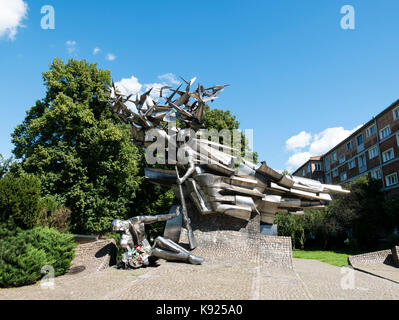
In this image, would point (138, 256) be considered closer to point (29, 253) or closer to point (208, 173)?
point (29, 253)

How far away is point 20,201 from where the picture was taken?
9.59 metres

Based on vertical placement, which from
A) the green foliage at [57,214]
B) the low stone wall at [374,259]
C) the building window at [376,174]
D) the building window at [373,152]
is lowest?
the low stone wall at [374,259]

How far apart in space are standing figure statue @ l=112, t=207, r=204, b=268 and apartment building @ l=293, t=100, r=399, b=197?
2673 cm

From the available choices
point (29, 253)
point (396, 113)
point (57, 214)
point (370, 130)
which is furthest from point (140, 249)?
point (370, 130)

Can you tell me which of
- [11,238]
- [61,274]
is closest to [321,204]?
[61,274]

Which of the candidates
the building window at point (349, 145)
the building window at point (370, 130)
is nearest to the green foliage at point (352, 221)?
the building window at point (370, 130)

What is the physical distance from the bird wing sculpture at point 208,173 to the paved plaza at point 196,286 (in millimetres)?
3330

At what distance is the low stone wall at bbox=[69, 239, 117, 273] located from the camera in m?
10.5

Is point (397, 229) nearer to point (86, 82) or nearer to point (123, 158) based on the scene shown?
point (123, 158)

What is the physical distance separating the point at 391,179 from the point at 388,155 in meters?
2.52

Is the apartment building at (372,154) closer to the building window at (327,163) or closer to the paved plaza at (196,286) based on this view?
the building window at (327,163)

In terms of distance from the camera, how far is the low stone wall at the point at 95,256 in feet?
34.4

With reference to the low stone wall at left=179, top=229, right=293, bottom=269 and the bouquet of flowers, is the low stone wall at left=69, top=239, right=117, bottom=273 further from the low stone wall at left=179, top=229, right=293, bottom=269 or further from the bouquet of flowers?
the low stone wall at left=179, top=229, right=293, bottom=269
